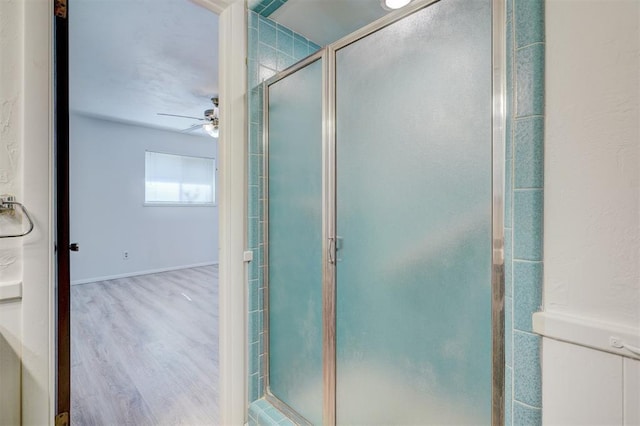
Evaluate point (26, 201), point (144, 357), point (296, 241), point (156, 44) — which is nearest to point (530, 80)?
point (296, 241)

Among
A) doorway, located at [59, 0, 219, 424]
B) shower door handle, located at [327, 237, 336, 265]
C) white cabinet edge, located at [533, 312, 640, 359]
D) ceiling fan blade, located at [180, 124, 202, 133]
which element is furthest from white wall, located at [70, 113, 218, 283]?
white cabinet edge, located at [533, 312, 640, 359]

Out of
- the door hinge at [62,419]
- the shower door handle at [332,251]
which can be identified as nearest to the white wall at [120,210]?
the door hinge at [62,419]

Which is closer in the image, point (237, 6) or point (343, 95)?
point (343, 95)

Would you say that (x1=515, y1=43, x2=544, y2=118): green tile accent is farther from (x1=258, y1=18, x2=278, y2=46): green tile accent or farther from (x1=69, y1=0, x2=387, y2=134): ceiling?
(x1=258, y1=18, x2=278, y2=46): green tile accent

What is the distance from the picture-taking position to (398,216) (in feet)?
3.77

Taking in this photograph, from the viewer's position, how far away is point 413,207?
3.61 feet

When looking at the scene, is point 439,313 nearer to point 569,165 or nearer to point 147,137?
point 569,165

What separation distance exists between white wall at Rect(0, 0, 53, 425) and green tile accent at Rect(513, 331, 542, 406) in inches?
64.7

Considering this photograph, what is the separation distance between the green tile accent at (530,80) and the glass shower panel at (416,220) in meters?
0.08

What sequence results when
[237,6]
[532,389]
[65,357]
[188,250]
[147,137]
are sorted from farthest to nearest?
[188,250]
[147,137]
[237,6]
[65,357]
[532,389]

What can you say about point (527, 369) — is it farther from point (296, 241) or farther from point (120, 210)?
point (120, 210)

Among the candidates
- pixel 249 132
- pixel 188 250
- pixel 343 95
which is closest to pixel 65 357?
pixel 249 132

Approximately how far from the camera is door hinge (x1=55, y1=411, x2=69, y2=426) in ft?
4.17

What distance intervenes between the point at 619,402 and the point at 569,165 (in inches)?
23.7
